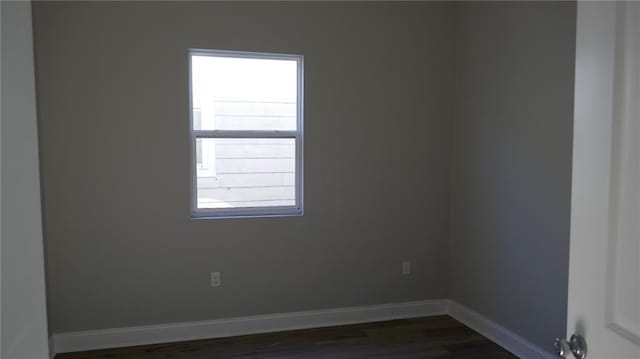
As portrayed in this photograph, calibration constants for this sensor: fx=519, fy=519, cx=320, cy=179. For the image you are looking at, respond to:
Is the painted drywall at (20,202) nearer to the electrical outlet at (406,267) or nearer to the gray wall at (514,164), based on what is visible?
the gray wall at (514,164)

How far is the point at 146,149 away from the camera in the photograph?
3.72 metres

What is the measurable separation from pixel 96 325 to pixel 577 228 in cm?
349

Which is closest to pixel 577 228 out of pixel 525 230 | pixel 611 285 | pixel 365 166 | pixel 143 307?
pixel 611 285

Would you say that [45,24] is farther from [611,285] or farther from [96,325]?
[611,285]

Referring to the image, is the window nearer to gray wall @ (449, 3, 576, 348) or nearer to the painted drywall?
gray wall @ (449, 3, 576, 348)

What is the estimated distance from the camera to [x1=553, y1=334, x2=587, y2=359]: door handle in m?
1.11

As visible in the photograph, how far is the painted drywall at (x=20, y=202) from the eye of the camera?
99 centimetres

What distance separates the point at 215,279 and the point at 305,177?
104cm

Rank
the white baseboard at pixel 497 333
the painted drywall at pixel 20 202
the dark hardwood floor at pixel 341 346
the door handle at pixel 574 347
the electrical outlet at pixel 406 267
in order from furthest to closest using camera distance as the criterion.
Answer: the electrical outlet at pixel 406 267
the dark hardwood floor at pixel 341 346
the white baseboard at pixel 497 333
the door handle at pixel 574 347
the painted drywall at pixel 20 202

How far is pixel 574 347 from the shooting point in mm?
1134

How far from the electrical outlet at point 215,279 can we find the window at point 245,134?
1.48 feet

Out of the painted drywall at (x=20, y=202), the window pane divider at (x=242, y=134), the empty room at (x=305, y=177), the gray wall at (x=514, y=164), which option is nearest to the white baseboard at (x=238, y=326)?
the empty room at (x=305, y=177)

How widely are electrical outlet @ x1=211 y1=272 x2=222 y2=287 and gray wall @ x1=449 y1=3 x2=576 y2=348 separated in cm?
196

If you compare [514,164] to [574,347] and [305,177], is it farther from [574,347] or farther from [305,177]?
[574,347]
